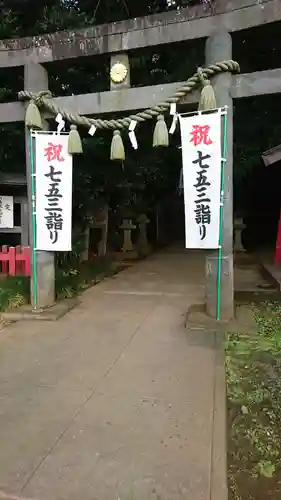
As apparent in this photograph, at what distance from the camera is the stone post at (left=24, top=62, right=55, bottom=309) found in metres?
6.60

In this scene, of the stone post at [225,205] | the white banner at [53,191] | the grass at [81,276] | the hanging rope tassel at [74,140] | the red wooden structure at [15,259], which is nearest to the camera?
the stone post at [225,205]

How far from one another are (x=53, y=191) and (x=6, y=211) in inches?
83.2

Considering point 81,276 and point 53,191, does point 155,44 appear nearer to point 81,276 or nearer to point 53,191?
point 53,191

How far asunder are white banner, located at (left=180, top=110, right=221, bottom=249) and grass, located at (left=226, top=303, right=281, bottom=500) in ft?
4.52

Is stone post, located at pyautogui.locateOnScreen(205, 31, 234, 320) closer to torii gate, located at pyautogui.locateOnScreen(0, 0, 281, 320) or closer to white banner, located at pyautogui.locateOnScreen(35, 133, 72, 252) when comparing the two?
torii gate, located at pyautogui.locateOnScreen(0, 0, 281, 320)

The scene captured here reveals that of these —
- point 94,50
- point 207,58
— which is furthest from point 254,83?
point 94,50

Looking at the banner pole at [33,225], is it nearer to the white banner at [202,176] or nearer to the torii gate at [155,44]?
the torii gate at [155,44]

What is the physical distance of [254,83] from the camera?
5586mm

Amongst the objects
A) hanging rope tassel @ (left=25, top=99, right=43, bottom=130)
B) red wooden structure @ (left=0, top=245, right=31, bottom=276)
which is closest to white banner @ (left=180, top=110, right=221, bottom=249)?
hanging rope tassel @ (left=25, top=99, right=43, bottom=130)

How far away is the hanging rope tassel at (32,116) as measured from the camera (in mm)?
6312

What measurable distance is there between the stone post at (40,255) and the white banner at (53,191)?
16 centimetres

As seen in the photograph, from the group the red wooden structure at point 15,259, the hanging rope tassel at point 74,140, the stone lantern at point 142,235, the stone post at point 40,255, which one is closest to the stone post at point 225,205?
the hanging rope tassel at point 74,140

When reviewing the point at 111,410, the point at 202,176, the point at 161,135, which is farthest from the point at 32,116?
the point at 111,410

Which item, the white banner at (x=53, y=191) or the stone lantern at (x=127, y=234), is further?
the stone lantern at (x=127, y=234)
